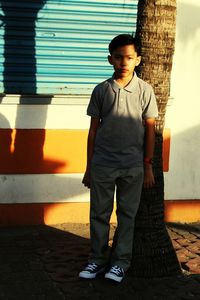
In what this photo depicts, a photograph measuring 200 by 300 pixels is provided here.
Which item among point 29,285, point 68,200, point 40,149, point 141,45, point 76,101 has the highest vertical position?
point 141,45

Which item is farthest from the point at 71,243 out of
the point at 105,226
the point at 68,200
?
the point at 105,226

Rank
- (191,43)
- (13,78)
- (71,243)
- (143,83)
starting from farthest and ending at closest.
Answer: (191,43), (13,78), (71,243), (143,83)

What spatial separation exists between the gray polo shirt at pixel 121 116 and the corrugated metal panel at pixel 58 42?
1994mm

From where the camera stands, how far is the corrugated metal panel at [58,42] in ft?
21.4

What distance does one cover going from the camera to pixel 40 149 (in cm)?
665

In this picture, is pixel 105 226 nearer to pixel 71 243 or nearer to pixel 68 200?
→ pixel 71 243

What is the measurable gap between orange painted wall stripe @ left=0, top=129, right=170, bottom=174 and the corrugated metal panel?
1.51 ft

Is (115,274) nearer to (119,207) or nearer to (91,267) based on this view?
(91,267)

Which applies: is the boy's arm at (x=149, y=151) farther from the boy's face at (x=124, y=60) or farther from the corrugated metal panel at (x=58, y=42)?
the corrugated metal panel at (x=58, y=42)

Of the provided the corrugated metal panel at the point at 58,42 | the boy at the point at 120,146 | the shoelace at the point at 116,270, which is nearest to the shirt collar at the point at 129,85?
the boy at the point at 120,146

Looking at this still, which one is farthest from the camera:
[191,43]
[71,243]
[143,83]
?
[191,43]

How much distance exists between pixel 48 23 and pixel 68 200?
6.39ft

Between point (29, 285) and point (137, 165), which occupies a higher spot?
point (137, 165)

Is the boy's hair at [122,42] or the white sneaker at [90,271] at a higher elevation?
the boy's hair at [122,42]
